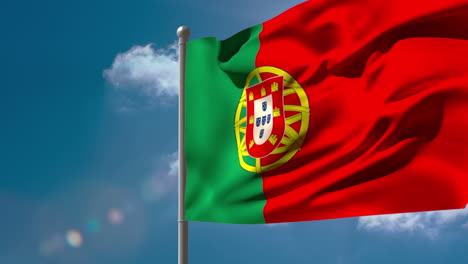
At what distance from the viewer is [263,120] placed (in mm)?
6430

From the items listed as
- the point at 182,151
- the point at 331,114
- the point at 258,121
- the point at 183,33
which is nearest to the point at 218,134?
the point at 182,151

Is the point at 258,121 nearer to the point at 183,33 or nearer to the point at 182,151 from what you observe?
the point at 182,151

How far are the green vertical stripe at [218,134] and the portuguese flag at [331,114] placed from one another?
14 mm

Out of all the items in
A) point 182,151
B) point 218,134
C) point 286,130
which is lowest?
point 286,130

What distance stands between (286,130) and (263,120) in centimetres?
36

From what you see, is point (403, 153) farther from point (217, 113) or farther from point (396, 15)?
point (217, 113)

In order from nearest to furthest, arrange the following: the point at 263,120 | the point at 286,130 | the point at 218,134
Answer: the point at 286,130, the point at 263,120, the point at 218,134

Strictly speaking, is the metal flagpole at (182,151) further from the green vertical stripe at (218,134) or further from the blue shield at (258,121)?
the blue shield at (258,121)

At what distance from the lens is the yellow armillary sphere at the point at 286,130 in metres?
6.12

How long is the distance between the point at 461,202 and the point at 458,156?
41 centimetres

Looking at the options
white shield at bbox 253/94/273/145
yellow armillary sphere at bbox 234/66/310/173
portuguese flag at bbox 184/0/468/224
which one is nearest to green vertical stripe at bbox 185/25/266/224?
portuguese flag at bbox 184/0/468/224

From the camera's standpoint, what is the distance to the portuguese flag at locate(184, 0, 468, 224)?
526cm

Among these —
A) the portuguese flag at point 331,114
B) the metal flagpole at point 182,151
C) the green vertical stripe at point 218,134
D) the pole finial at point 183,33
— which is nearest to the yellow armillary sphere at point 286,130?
the portuguese flag at point 331,114

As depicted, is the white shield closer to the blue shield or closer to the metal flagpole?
the blue shield
